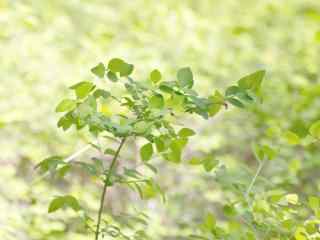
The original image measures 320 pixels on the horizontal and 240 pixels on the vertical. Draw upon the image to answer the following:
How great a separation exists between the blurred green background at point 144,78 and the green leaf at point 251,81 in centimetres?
79

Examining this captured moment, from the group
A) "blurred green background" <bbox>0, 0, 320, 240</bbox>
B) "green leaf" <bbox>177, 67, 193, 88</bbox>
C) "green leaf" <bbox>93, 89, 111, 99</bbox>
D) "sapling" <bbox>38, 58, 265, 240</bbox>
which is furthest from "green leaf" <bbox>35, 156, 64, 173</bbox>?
"blurred green background" <bbox>0, 0, 320, 240</bbox>

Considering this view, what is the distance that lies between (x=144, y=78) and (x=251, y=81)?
2.02m

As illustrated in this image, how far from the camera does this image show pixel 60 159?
41.4 inches

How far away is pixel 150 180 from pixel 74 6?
2776mm

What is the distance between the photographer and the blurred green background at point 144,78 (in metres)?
2.38

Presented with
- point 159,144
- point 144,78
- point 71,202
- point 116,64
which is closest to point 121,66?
point 116,64

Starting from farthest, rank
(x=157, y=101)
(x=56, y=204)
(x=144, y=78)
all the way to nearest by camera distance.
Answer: (x=144, y=78) < (x=56, y=204) < (x=157, y=101)

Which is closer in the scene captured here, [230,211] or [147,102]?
[147,102]

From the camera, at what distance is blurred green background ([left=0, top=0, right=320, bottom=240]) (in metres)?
2.38

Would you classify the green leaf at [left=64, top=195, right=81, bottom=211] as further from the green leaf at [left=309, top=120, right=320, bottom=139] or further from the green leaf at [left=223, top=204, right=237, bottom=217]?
the green leaf at [left=309, top=120, right=320, bottom=139]

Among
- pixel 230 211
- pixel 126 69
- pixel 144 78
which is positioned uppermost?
pixel 144 78

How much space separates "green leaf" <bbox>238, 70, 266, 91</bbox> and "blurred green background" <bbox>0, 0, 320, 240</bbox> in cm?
79

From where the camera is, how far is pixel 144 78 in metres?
2.96

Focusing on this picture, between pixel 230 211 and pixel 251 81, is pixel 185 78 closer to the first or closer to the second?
pixel 251 81
